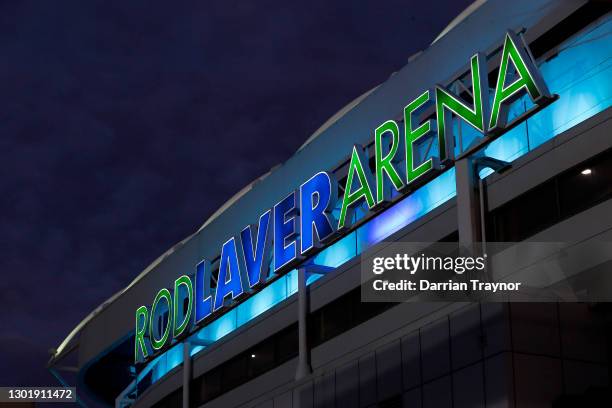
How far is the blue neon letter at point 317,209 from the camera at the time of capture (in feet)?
148

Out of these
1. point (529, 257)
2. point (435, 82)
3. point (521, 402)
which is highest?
point (435, 82)

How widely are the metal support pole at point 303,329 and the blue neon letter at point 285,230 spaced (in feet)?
3.02

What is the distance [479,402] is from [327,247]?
48.8 ft

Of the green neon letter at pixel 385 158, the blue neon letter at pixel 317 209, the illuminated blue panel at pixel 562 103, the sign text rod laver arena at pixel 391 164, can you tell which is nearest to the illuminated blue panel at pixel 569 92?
the illuminated blue panel at pixel 562 103

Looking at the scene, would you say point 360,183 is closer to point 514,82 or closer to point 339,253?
point 339,253

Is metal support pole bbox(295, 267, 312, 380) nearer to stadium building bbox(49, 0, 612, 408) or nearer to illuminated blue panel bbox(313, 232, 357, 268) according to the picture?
stadium building bbox(49, 0, 612, 408)

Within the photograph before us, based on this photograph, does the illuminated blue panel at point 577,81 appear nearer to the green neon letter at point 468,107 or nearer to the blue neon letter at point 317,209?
the green neon letter at point 468,107

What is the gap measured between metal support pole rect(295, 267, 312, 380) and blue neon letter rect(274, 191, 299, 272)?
0.92 metres

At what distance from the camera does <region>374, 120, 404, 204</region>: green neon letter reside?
41375mm

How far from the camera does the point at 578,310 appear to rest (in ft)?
108

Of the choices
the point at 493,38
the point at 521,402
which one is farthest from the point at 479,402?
the point at 493,38

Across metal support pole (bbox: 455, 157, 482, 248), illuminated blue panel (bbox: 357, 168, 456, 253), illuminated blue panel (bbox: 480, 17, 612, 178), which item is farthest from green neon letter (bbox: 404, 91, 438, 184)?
illuminated blue panel (bbox: 480, 17, 612, 178)

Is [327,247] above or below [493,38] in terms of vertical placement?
below

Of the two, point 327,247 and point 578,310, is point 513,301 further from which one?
point 327,247
